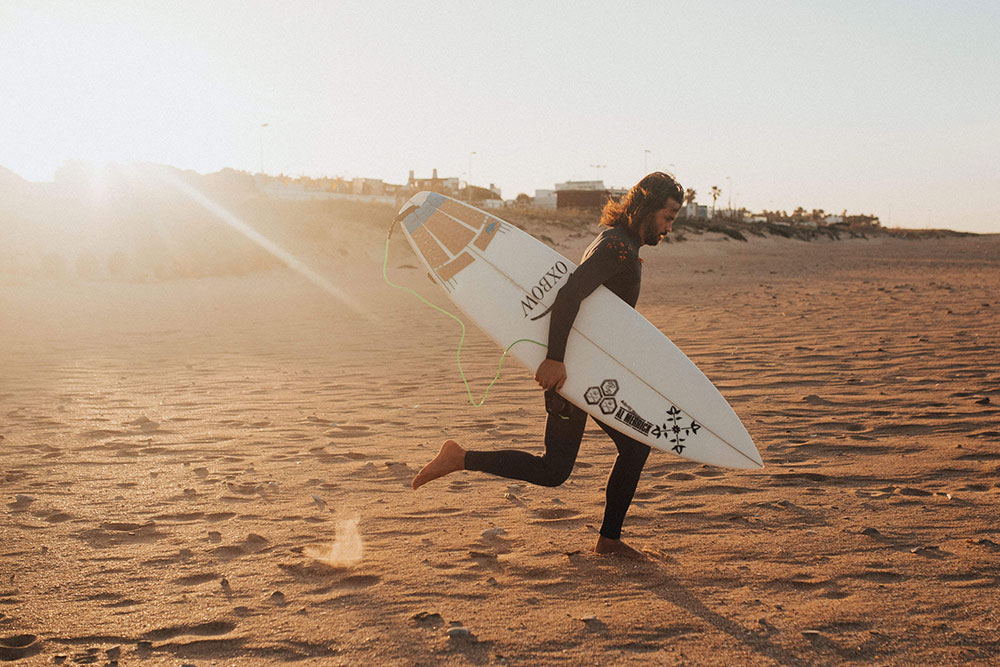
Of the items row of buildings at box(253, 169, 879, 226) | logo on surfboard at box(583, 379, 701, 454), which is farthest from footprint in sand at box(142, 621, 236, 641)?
row of buildings at box(253, 169, 879, 226)

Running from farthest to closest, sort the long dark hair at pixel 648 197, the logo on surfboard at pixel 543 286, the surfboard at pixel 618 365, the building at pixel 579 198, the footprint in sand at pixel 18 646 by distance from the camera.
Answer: the building at pixel 579 198 → the logo on surfboard at pixel 543 286 → the surfboard at pixel 618 365 → the long dark hair at pixel 648 197 → the footprint in sand at pixel 18 646

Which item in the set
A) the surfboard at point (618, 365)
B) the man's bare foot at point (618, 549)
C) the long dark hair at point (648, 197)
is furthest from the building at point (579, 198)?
the man's bare foot at point (618, 549)

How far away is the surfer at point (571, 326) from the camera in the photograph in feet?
10.9

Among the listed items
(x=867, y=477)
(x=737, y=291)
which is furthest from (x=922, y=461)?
(x=737, y=291)

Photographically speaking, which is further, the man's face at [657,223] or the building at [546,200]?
the building at [546,200]

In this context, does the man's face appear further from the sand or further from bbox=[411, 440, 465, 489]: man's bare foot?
the sand

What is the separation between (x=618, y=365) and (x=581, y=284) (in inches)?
29.4

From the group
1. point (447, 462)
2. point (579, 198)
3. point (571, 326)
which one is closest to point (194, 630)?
point (447, 462)

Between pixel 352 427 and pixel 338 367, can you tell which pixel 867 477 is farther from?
pixel 338 367

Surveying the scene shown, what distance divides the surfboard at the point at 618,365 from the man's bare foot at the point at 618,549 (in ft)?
1.55

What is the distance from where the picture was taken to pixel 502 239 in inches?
184

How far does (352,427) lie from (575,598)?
3192mm

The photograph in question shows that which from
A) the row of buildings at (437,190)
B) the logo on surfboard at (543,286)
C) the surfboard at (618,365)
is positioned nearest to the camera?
the surfboard at (618,365)

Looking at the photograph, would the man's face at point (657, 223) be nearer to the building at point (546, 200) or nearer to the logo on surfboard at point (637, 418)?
the logo on surfboard at point (637, 418)
